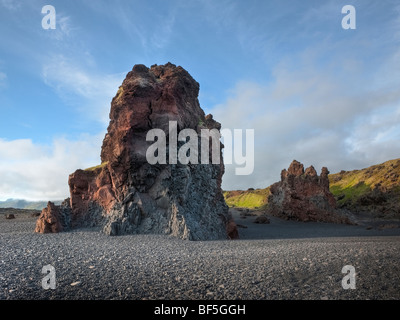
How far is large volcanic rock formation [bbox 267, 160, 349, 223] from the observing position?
39562 mm

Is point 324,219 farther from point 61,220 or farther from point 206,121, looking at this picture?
point 61,220

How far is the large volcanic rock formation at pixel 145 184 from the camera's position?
18.4 m

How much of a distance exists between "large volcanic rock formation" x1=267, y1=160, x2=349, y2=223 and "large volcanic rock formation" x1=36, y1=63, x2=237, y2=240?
21.5 m

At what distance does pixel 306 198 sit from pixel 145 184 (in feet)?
99.4

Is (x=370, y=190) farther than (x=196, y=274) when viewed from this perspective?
→ Yes

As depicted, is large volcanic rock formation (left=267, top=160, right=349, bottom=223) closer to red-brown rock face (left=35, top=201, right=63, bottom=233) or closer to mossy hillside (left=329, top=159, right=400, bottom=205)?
mossy hillside (left=329, top=159, right=400, bottom=205)

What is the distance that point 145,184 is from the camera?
19875mm

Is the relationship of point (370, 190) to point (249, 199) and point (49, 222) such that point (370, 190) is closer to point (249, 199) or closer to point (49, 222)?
point (249, 199)

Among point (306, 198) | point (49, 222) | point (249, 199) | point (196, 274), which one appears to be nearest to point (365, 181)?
point (306, 198)

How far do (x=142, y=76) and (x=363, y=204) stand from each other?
46565 millimetres

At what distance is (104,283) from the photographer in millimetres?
7301

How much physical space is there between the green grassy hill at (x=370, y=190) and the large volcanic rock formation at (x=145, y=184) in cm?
3441

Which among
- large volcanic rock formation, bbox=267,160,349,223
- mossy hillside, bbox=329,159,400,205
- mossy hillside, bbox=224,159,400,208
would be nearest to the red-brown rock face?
large volcanic rock formation, bbox=267,160,349,223
